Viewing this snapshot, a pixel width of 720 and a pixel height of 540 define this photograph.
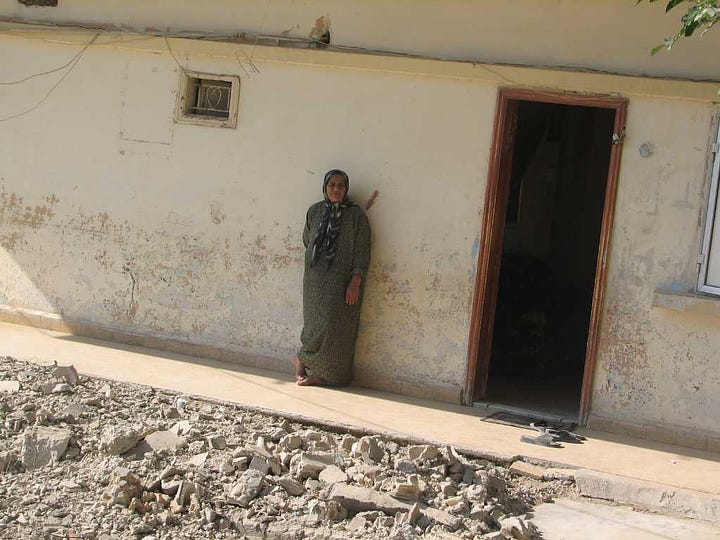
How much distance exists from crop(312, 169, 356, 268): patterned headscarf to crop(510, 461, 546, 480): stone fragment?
8.05ft

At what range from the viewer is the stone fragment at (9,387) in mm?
7211

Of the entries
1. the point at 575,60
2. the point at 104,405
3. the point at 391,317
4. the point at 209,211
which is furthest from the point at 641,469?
the point at 209,211

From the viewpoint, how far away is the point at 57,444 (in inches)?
244

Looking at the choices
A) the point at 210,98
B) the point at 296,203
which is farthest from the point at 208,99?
the point at 296,203

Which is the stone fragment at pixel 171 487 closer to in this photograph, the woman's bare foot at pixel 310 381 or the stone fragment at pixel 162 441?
the stone fragment at pixel 162 441

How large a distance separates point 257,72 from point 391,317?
2.36 meters

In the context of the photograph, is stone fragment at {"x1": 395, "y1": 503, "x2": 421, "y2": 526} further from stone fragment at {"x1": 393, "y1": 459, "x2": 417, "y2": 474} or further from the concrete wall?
the concrete wall

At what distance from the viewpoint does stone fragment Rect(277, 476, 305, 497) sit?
19.3ft

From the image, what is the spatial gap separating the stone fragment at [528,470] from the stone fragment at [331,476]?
1219 mm

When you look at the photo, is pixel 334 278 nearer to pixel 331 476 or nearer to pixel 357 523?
pixel 331 476

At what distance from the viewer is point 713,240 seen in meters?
7.30

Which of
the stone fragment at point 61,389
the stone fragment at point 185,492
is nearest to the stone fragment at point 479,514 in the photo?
the stone fragment at point 185,492

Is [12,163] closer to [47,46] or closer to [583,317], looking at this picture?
[47,46]

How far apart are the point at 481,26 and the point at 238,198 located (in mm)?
2495
